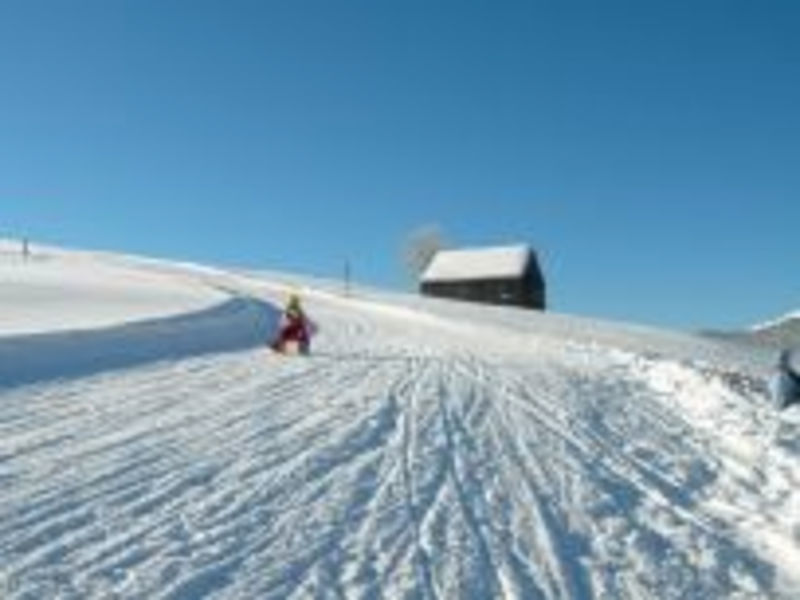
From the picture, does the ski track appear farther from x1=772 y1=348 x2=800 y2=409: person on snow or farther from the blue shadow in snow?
x1=772 y1=348 x2=800 y2=409: person on snow

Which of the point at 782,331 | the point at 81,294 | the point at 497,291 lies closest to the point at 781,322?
the point at 782,331

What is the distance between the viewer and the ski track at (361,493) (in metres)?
10.0

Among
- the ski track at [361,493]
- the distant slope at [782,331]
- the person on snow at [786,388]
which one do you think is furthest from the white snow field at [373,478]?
the distant slope at [782,331]

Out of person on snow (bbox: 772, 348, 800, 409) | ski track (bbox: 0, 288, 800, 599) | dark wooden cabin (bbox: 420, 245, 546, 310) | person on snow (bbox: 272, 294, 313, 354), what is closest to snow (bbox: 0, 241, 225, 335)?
person on snow (bbox: 272, 294, 313, 354)

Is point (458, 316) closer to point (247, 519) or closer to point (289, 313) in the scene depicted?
point (289, 313)

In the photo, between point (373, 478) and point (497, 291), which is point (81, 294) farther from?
point (497, 291)

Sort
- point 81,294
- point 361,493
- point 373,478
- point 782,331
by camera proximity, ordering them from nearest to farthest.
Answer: point 361,493 < point 373,478 < point 81,294 < point 782,331

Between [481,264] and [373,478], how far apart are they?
90.7 m

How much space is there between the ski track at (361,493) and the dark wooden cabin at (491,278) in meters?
79.8

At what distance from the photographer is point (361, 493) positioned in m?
12.9

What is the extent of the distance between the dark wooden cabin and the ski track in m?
79.8

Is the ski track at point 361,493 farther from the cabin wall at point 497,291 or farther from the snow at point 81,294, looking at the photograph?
the cabin wall at point 497,291

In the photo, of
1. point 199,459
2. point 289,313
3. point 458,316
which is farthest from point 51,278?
point 199,459

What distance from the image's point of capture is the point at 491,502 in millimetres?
13094
